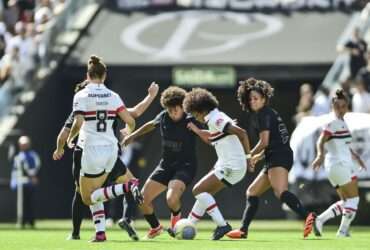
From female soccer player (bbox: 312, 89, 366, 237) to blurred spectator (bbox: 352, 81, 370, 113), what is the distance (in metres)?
7.48

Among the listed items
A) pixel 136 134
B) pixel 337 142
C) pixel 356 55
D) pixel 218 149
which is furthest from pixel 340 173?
pixel 356 55

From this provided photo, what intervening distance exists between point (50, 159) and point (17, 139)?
6.84 ft

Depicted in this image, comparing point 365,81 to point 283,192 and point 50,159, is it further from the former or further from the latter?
point 283,192

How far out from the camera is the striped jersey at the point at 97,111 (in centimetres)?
1825

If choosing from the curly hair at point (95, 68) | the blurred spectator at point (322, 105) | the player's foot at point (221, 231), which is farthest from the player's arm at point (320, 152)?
the blurred spectator at point (322, 105)

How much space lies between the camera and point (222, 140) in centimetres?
1939

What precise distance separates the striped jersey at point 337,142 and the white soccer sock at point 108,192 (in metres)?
4.34

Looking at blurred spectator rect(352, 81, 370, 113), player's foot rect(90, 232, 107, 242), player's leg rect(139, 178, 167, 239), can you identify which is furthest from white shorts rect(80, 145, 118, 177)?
blurred spectator rect(352, 81, 370, 113)

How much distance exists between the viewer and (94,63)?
18.3 metres

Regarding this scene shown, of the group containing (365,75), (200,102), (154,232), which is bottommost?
(154,232)

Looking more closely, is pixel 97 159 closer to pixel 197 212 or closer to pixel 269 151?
pixel 197 212

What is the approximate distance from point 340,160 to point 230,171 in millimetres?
2634

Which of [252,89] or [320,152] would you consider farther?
[320,152]

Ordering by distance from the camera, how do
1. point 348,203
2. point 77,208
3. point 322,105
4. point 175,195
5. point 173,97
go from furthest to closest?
1. point 322,105
2. point 348,203
3. point 175,195
4. point 173,97
5. point 77,208
